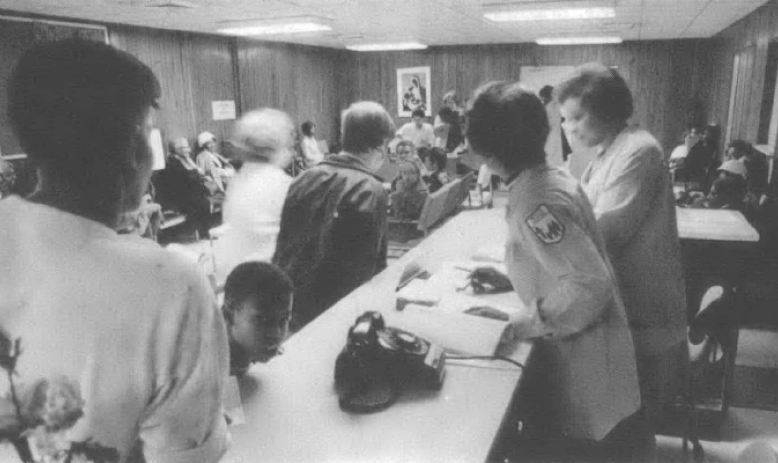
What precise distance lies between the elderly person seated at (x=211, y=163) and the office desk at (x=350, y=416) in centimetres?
669

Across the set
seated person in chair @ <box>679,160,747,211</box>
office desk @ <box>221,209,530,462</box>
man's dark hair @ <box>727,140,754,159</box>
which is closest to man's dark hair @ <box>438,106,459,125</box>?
man's dark hair @ <box>727,140,754,159</box>

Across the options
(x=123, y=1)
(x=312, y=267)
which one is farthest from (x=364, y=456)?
(x=123, y=1)

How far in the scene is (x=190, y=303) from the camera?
0.71 metres

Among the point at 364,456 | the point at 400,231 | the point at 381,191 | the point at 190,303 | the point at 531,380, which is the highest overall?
the point at 190,303

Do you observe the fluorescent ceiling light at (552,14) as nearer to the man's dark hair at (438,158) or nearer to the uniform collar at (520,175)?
the man's dark hair at (438,158)

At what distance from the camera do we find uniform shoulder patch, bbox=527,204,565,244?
4.55ft

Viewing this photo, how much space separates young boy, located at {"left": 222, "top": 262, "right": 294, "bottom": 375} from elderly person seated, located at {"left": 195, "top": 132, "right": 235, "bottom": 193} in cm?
675

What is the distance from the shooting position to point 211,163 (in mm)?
8078

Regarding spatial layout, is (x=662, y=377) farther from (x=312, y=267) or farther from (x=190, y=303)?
(x=190, y=303)

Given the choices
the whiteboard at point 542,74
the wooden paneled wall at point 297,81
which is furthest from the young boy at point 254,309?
the whiteboard at point 542,74

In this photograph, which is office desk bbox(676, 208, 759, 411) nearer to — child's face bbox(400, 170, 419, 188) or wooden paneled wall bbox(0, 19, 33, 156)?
child's face bbox(400, 170, 419, 188)

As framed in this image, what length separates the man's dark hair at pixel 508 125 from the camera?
1450mm

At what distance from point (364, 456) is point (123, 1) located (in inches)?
213

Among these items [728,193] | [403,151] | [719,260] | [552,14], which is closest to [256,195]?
[719,260]
